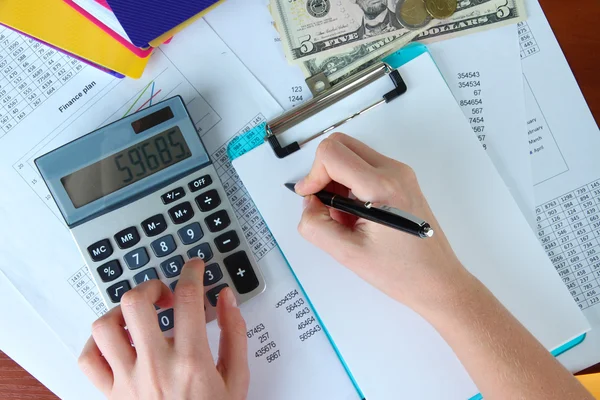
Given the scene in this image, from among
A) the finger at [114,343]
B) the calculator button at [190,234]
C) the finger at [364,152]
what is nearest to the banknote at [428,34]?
the finger at [364,152]

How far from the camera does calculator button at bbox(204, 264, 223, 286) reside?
0.56 metres

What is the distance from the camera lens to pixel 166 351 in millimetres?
472

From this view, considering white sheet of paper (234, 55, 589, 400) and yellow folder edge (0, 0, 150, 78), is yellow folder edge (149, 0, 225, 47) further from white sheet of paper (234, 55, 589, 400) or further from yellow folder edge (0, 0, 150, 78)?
white sheet of paper (234, 55, 589, 400)

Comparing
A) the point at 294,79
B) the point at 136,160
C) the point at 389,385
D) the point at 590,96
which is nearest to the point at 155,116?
the point at 136,160

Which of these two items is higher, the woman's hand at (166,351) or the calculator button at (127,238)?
the calculator button at (127,238)

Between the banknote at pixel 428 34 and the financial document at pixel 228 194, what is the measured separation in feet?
0.27

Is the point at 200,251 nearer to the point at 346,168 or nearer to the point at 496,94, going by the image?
the point at 346,168

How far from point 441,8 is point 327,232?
0.32 m

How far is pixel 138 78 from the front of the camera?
0.60m

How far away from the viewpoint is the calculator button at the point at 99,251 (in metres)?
0.56

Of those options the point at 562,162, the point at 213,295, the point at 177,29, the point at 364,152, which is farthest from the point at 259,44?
the point at 562,162

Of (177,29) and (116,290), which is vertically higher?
(177,29)

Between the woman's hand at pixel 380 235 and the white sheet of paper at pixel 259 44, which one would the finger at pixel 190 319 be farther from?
the white sheet of paper at pixel 259 44

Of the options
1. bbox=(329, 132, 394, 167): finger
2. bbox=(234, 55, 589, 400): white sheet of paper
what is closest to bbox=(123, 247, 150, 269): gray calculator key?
bbox=(234, 55, 589, 400): white sheet of paper
